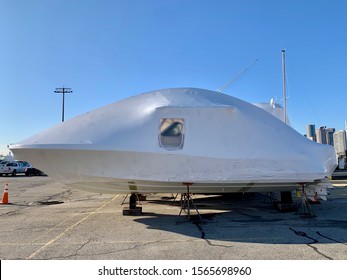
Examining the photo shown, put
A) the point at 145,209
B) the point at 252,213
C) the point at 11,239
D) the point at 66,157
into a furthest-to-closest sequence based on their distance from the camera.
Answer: the point at 145,209
the point at 252,213
the point at 66,157
the point at 11,239

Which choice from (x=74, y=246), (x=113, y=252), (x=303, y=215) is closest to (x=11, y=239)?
(x=74, y=246)

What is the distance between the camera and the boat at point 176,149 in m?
8.76

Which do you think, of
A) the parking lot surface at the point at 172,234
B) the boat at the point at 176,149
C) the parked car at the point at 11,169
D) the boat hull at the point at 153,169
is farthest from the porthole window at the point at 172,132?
the parked car at the point at 11,169

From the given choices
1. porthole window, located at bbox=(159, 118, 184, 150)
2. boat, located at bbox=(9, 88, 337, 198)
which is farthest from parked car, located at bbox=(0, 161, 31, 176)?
porthole window, located at bbox=(159, 118, 184, 150)

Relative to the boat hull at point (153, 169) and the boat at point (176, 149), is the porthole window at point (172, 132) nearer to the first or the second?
the boat at point (176, 149)

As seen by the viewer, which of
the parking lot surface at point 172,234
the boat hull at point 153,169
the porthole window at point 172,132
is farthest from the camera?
the porthole window at point 172,132

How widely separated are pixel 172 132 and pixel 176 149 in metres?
0.61

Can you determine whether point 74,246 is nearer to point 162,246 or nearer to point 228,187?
point 162,246

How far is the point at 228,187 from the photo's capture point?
9828mm

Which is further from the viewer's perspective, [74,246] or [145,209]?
[145,209]

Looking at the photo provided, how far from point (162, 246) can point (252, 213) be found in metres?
5.20

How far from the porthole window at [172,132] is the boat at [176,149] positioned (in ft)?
0.09

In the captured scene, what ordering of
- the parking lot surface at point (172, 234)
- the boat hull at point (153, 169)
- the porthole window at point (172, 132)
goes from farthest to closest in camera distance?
1. the porthole window at point (172, 132)
2. the boat hull at point (153, 169)
3. the parking lot surface at point (172, 234)

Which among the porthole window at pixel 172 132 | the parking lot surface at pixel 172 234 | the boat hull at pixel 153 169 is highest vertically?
the porthole window at pixel 172 132
